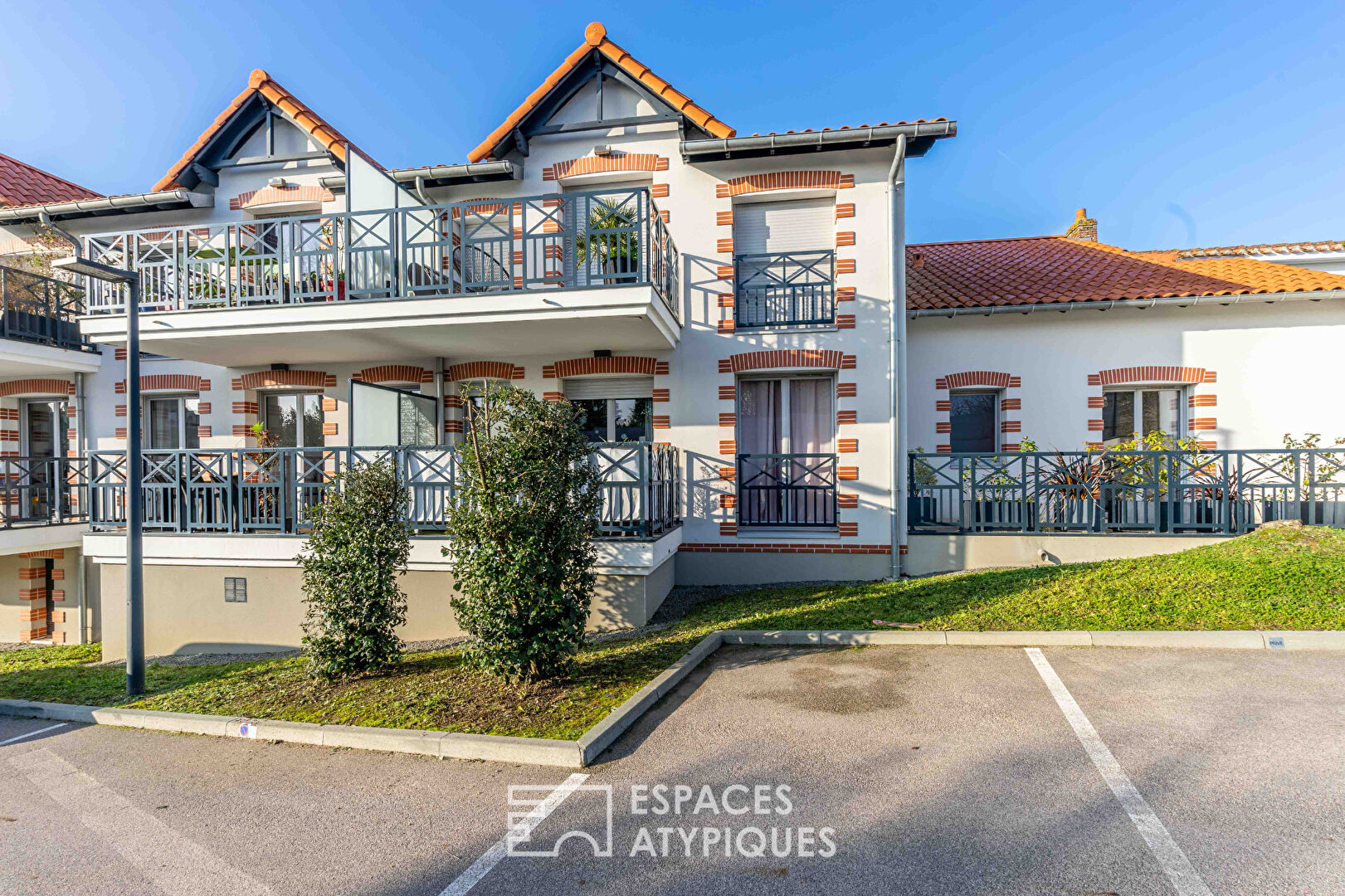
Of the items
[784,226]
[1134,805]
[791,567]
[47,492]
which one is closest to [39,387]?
[47,492]

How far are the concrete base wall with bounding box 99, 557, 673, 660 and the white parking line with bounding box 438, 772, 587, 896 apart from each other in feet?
12.2

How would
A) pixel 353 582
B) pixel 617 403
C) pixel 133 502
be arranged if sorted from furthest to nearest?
1. pixel 617 403
2. pixel 133 502
3. pixel 353 582

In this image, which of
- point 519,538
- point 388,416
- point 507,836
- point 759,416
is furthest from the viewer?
point 759,416

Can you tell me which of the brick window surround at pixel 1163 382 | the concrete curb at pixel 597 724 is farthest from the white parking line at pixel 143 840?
the brick window surround at pixel 1163 382

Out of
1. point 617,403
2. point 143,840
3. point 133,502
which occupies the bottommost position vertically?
point 143,840

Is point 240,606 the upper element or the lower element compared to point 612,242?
lower

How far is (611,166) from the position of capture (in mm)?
10242

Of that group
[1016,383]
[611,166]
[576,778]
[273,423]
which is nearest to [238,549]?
[273,423]

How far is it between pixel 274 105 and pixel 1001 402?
13.2m

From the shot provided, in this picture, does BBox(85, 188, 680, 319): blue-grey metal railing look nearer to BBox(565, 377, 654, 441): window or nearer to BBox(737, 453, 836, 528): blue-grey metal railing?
BBox(565, 377, 654, 441): window

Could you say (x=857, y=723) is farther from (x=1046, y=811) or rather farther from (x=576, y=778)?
(x=576, y=778)

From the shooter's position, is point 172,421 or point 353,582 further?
point 172,421

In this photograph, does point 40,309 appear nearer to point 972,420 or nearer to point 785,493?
point 785,493

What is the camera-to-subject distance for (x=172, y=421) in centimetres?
1195
